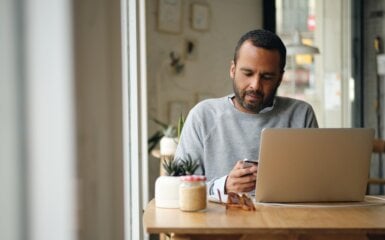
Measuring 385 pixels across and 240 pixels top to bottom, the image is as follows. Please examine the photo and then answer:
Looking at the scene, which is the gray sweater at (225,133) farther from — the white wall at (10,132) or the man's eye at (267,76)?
the white wall at (10,132)

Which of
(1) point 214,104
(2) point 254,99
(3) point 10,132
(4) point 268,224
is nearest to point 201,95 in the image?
(1) point 214,104

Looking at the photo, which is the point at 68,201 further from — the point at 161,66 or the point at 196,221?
the point at 161,66

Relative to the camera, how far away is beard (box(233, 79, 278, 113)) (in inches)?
74.7

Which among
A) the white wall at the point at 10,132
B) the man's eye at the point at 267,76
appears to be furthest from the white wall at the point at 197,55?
the white wall at the point at 10,132

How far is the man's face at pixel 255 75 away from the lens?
1.87 meters

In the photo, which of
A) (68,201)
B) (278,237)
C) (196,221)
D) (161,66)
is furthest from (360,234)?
(161,66)

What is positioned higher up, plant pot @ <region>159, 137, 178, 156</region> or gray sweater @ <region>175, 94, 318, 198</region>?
gray sweater @ <region>175, 94, 318, 198</region>

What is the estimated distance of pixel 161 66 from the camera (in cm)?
386

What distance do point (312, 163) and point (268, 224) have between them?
27cm

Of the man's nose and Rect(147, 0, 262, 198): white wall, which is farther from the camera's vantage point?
Rect(147, 0, 262, 198): white wall

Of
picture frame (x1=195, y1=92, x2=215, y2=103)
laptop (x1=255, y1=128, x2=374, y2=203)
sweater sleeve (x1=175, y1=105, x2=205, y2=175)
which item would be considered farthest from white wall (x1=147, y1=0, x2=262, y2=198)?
laptop (x1=255, y1=128, x2=374, y2=203)

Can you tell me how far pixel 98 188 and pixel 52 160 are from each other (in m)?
0.47

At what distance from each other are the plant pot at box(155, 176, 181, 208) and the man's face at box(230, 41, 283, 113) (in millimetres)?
551

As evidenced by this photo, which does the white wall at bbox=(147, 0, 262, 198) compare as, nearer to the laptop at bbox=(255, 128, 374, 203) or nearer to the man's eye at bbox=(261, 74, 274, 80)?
the man's eye at bbox=(261, 74, 274, 80)
